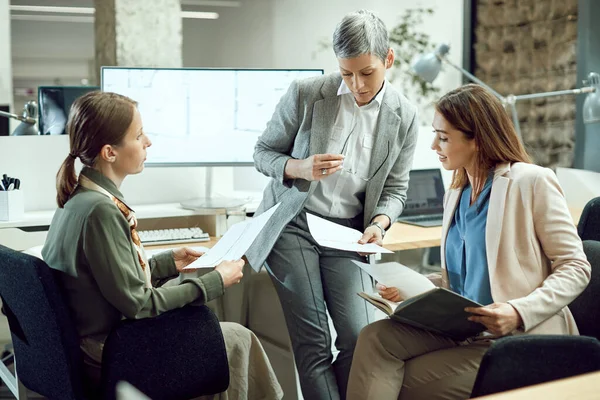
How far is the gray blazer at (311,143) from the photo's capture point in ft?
6.98

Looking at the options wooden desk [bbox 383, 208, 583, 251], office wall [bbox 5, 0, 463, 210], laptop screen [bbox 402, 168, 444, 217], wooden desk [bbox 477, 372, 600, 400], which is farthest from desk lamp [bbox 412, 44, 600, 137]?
wooden desk [bbox 477, 372, 600, 400]

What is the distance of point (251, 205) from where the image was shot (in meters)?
2.91

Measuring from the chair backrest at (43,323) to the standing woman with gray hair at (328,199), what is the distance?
2.21ft

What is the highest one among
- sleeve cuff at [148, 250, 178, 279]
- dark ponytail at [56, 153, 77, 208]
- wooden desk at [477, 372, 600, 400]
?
dark ponytail at [56, 153, 77, 208]

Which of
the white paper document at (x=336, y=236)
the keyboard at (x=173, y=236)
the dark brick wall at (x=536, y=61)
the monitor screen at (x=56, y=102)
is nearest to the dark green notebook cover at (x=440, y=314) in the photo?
the white paper document at (x=336, y=236)

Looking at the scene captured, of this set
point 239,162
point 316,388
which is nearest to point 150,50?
point 239,162

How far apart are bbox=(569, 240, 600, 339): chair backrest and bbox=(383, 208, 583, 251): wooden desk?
32.3 inches

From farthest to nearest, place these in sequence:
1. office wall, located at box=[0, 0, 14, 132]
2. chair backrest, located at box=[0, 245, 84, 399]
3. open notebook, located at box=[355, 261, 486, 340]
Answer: office wall, located at box=[0, 0, 14, 132] < open notebook, located at box=[355, 261, 486, 340] < chair backrest, located at box=[0, 245, 84, 399]

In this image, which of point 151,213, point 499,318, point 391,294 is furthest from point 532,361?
point 151,213

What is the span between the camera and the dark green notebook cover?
1.59 m

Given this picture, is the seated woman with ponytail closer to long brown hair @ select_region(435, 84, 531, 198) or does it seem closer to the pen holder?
long brown hair @ select_region(435, 84, 531, 198)

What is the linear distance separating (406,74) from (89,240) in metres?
3.74

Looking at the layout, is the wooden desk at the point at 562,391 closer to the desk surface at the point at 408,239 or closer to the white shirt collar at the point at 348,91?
the white shirt collar at the point at 348,91

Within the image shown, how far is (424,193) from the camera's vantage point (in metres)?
3.17
